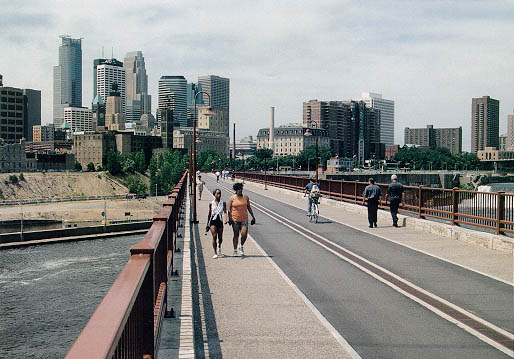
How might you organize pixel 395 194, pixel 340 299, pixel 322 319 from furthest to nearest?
pixel 395 194, pixel 340 299, pixel 322 319

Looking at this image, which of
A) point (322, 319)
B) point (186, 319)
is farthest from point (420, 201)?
point (186, 319)

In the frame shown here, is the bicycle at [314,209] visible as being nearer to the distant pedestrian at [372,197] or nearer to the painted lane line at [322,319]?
the distant pedestrian at [372,197]

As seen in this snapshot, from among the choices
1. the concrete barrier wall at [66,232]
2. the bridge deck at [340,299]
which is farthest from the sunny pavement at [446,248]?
the concrete barrier wall at [66,232]

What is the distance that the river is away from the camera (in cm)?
5222

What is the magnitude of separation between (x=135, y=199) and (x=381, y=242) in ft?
517

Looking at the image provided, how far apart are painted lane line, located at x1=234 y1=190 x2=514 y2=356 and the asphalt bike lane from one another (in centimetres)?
14

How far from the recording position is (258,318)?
8.97 m

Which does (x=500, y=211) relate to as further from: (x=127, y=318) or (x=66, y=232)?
(x=66, y=232)

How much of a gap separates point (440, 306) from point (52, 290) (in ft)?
214

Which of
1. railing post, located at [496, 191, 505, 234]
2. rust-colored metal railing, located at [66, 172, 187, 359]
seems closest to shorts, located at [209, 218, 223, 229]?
rust-colored metal railing, located at [66, 172, 187, 359]

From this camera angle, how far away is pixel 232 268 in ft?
44.1

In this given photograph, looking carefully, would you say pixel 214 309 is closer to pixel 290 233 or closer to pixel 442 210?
pixel 290 233

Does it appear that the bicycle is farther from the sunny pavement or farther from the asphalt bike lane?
the asphalt bike lane

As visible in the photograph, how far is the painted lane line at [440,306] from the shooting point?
7.98 meters
